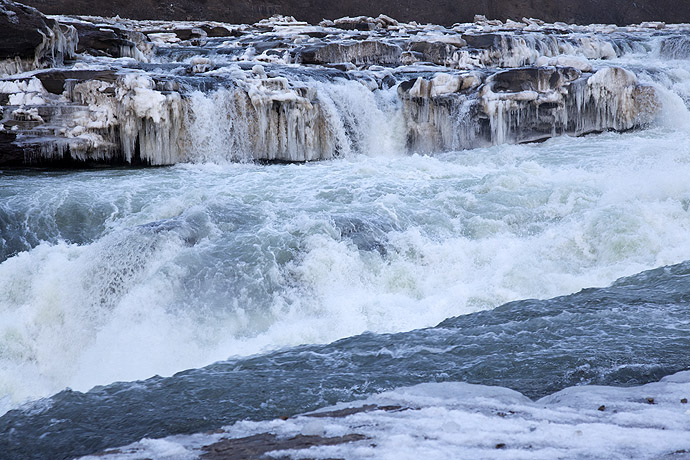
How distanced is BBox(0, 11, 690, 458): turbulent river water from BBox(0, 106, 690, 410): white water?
23 millimetres

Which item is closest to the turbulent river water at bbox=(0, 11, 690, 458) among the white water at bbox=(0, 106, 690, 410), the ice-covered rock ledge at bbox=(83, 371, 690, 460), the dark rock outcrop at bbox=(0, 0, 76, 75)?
the white water at bbox=(0, 106, 690, 410)

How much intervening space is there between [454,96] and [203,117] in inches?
174

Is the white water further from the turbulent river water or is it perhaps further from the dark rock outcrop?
the dark rock outcrop

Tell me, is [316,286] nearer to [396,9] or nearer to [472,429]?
[472,429]

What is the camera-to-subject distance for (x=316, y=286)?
20.5 feet

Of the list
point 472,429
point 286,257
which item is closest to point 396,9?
point 286,257

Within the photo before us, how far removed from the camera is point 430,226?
7.37 metres

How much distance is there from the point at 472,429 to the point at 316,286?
11.3ft

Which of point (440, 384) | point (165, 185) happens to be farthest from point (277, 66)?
point (440, 384)

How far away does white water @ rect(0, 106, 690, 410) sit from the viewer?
5590 millimetres

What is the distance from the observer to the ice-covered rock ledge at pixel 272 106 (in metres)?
9.73

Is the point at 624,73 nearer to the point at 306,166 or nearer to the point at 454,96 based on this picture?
the point at 454,96

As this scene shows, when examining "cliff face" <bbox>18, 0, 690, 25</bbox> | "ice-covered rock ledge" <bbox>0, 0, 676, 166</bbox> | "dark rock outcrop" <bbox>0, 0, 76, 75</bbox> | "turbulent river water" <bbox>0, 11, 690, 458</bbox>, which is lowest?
"turbulent river water" <bbox>0, 11, 690, 458</bbox>

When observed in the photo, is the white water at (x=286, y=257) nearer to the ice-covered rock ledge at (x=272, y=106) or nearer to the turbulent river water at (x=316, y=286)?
the turbulent river water at (x=316, y=286)
